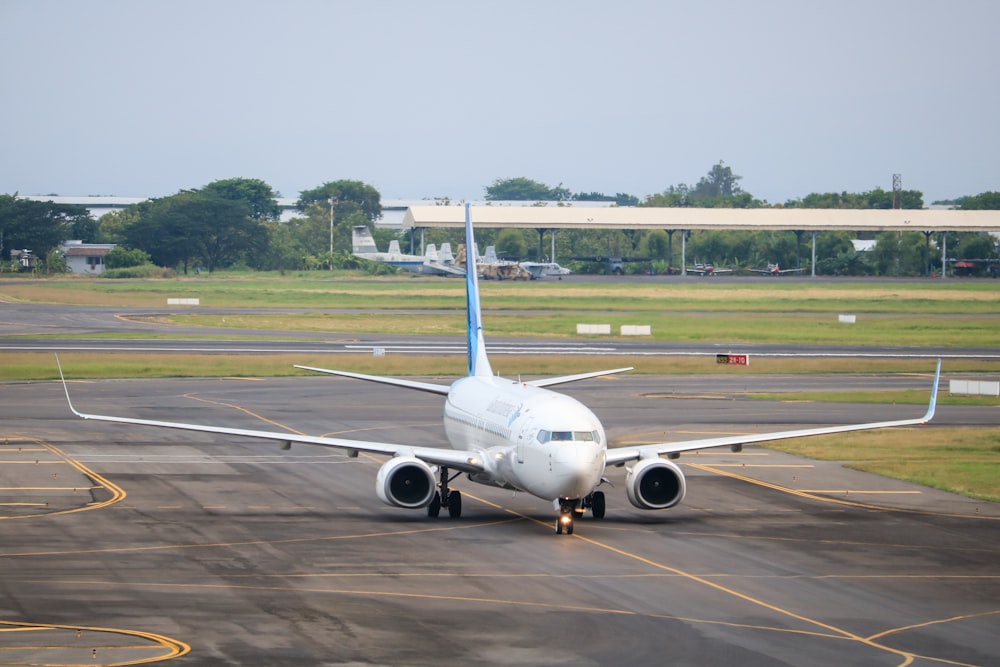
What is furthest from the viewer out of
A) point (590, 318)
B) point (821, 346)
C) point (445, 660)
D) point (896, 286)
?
point (896, 286)

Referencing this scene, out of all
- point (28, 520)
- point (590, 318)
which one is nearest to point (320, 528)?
point (28, 520)

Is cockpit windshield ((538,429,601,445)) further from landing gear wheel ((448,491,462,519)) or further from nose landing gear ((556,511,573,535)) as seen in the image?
landing gear wheel ((448,491,462,519))

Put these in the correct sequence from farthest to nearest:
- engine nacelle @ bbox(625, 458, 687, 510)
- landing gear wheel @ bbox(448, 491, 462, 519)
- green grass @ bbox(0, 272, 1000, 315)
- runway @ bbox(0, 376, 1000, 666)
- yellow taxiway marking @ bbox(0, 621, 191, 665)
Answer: green grass @ bbox(0, 272, 1000, 315) < landing gear wheel @ bbox(448, 491, 462, 519) < engine nacelle @ bbox(625, 458, 687, 510) < runway @ bbox(0, 376, 1000, 666) < yellow taxiway marking @ bbox(0, 621, 191, 665)

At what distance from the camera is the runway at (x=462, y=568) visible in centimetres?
2502

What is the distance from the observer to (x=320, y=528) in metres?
37.5

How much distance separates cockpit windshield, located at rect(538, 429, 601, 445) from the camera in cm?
3459

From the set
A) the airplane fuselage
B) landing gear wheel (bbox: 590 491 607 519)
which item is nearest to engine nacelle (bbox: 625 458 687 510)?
landing gear wheel (bbox: 590 491 607 519)

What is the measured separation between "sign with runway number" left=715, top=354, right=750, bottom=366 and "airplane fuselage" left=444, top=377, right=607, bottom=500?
4968 cm

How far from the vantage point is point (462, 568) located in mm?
32000

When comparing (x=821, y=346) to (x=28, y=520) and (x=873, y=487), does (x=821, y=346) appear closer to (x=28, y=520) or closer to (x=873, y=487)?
(x=873, y=487)

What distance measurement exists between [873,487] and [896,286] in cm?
13052

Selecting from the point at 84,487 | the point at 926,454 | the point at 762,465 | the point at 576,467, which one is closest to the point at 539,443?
the point at 576,467

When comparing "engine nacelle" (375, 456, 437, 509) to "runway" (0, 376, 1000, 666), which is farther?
"engine nacelle" (375, 456, 437, 509)

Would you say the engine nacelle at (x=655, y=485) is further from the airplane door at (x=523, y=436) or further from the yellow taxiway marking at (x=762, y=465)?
the yellow taxiway marking at (x=762, y=465)
